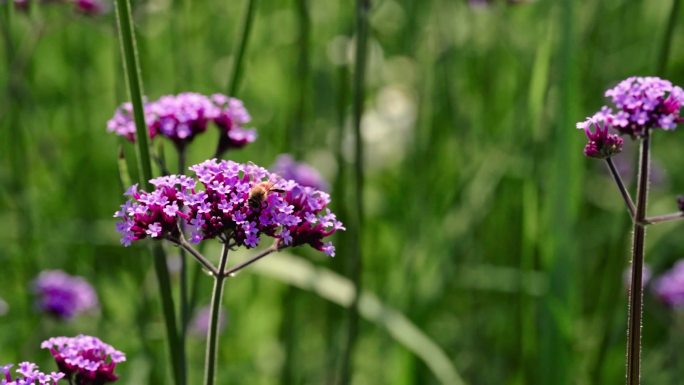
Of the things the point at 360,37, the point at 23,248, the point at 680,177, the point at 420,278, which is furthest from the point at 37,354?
the point at 680,177

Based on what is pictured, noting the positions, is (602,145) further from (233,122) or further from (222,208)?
(233,122)

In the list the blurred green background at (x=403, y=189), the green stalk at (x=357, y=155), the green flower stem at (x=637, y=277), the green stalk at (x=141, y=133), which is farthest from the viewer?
the blurred green background at (x=403, y=189)

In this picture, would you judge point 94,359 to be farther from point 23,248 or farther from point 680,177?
point 680,177

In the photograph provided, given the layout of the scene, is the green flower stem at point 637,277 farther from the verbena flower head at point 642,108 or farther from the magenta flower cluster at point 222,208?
the magenta flower cluster at point 222,208

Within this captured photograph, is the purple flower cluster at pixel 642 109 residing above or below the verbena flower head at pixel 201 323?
above

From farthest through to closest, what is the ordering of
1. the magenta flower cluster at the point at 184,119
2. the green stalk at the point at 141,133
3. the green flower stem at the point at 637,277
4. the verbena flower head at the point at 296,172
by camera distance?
the verbena flower head at the point at 296,172 → the magenta flower cluster at the point at 184,119 → the green stalk at the point at 141,133 → the green flower stem at the point at 637,277

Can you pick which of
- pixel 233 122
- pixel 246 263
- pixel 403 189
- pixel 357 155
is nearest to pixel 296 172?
pixel 357 155

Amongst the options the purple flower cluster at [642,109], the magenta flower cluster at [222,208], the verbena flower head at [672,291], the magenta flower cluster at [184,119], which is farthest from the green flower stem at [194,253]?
the verbena flower head at [672,291]

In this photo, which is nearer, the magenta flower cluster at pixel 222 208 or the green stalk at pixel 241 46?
the magenta flower cluster at pixel 222 208
